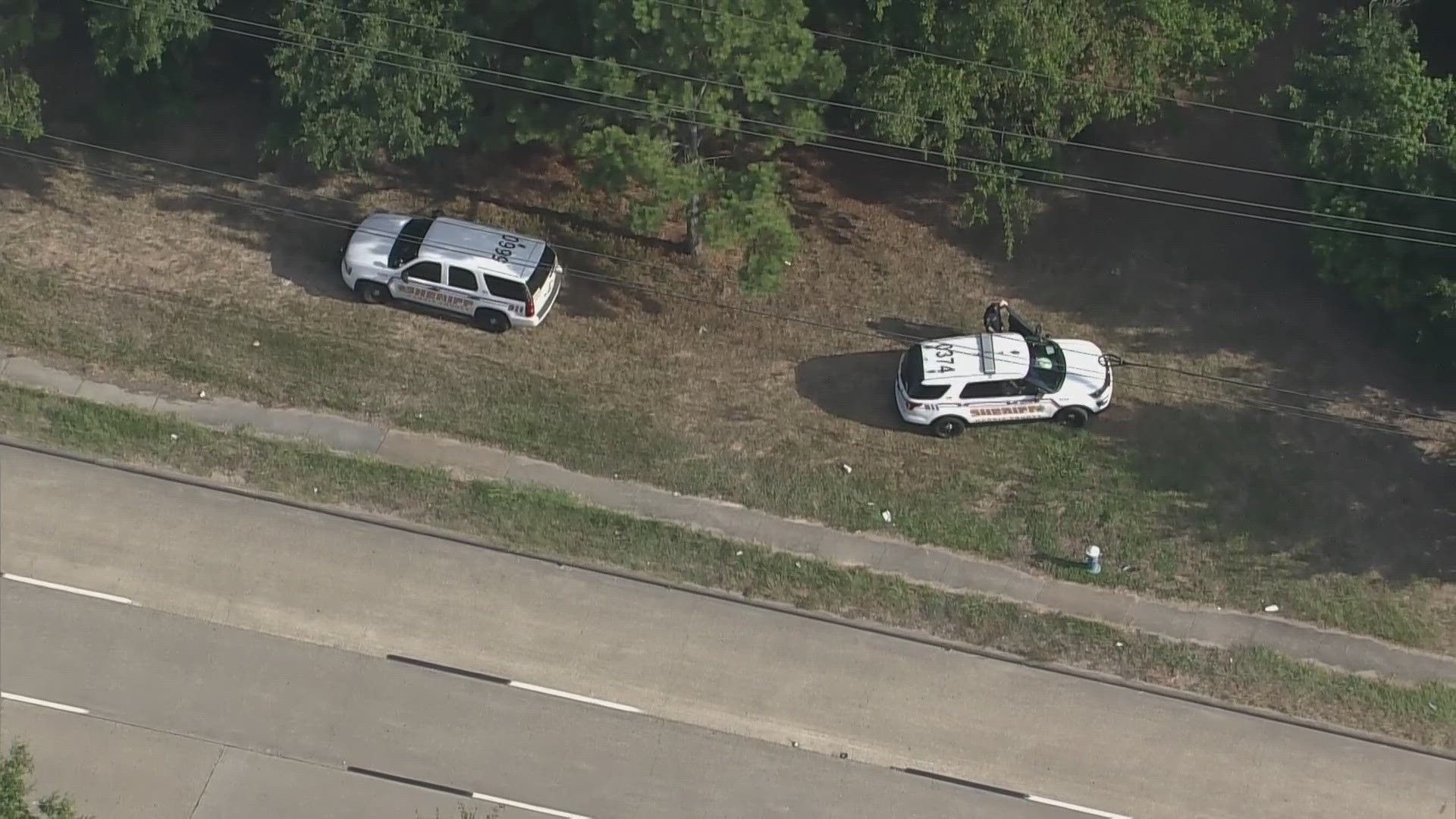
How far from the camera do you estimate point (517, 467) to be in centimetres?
2220

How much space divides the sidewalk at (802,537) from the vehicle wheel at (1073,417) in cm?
306

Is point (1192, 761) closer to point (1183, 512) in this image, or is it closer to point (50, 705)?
point (1183, 512)

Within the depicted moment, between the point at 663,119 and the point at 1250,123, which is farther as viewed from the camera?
the point at 1250,123

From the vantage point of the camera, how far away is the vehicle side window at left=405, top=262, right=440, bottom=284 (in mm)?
23734

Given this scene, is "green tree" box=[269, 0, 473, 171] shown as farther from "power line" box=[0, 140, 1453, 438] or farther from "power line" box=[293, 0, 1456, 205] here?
"power line" box=[0, 140, 1453, 438]

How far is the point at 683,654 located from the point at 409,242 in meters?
9.18

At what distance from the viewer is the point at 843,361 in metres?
24.0

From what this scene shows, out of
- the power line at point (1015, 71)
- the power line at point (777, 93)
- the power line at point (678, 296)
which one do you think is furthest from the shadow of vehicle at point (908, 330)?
the power line at point (1015, 71)

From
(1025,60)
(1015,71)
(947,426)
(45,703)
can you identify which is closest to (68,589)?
(45,703)

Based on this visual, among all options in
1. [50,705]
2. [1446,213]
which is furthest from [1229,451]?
[50,705]

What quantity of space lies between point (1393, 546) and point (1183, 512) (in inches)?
130

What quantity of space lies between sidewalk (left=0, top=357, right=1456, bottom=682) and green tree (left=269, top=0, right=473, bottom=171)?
483 centimetres

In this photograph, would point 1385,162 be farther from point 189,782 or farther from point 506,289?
point 189,782

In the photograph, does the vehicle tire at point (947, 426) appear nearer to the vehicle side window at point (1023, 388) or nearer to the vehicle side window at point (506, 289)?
the vehicle side window at point (1023, 388)
